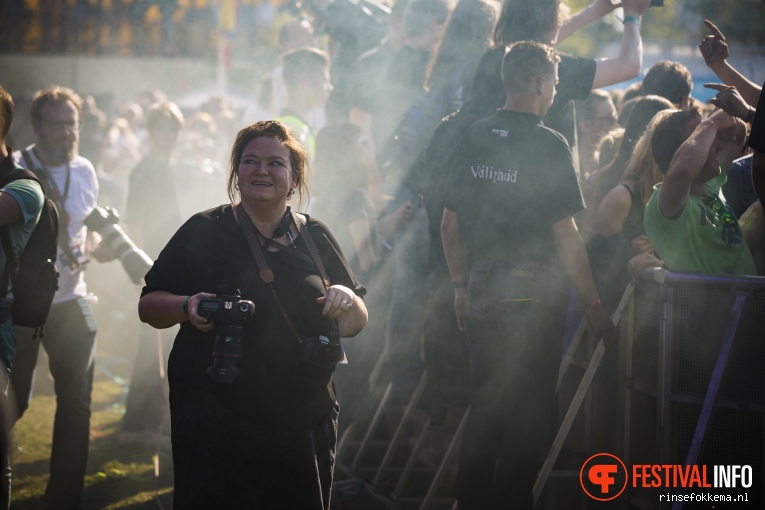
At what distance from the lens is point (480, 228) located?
453 centimetres

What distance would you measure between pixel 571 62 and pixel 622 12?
83 cm

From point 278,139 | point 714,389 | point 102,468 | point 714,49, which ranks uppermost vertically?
point 714,49

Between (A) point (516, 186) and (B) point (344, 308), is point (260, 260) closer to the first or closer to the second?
(B) point (344, 308)

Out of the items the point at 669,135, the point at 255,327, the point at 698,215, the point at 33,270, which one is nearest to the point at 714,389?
the point at 698,215

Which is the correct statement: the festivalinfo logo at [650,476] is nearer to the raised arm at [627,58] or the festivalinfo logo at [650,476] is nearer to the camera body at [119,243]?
the raised arm at [627,58]

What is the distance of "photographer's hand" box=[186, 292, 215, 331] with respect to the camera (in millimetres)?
3143

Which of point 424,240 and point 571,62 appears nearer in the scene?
point 571,62

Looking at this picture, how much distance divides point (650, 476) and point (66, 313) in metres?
3.39

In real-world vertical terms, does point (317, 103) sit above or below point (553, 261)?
above

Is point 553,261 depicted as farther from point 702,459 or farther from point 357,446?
point 357,446

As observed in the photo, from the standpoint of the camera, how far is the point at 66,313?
5.57 meters

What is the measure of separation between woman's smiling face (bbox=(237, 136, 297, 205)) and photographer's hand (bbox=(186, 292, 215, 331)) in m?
0.49

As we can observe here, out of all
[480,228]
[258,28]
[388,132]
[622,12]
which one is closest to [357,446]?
[388,132]

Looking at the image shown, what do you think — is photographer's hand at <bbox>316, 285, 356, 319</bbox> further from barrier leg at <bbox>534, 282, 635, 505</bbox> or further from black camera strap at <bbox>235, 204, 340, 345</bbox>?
barrier leg at <bbox>534, 282, 635, 505</bbox>
